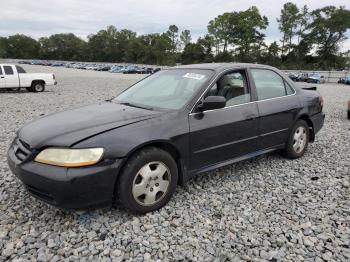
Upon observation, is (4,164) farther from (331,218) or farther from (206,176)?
(331,218)

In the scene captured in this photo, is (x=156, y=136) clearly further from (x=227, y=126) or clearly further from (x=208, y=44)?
(x=208, y=44)

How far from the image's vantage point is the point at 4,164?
4.55 m

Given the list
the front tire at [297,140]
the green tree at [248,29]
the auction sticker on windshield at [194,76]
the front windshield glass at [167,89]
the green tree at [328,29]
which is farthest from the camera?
the green tree at [248,29]

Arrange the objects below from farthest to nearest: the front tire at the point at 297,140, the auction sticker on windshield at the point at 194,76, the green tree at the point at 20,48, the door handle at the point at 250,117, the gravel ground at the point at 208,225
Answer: the green tree at the point at 20,48, the front tire at the point at 297,140, the door handle at the point at 250,117, the auction sticker on windshield at the point at 194,76, the gravel ground at the point at 208,225

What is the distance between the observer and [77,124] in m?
3.12

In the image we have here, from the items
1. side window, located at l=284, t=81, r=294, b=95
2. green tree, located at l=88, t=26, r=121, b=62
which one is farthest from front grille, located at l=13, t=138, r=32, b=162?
green tree, located at l=88, t=26, r=121, b=62

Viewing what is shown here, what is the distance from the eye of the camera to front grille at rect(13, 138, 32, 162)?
2.92 metres

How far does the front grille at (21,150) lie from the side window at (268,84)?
2940mm

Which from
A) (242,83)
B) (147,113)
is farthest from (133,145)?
(242,83)

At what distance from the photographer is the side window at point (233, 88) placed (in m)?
3.82

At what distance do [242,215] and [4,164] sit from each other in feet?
11.6

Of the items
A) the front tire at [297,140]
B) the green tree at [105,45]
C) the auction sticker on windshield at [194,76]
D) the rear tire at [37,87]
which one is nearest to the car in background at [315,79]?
the rear tire at [37,87]

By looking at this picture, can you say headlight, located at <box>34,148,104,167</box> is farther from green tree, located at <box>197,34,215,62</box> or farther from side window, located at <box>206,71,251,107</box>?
green tree, located at <box>197,34,215,62</box>

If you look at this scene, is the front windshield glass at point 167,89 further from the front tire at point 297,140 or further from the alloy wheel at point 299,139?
the alloy wheel at point 299,139
